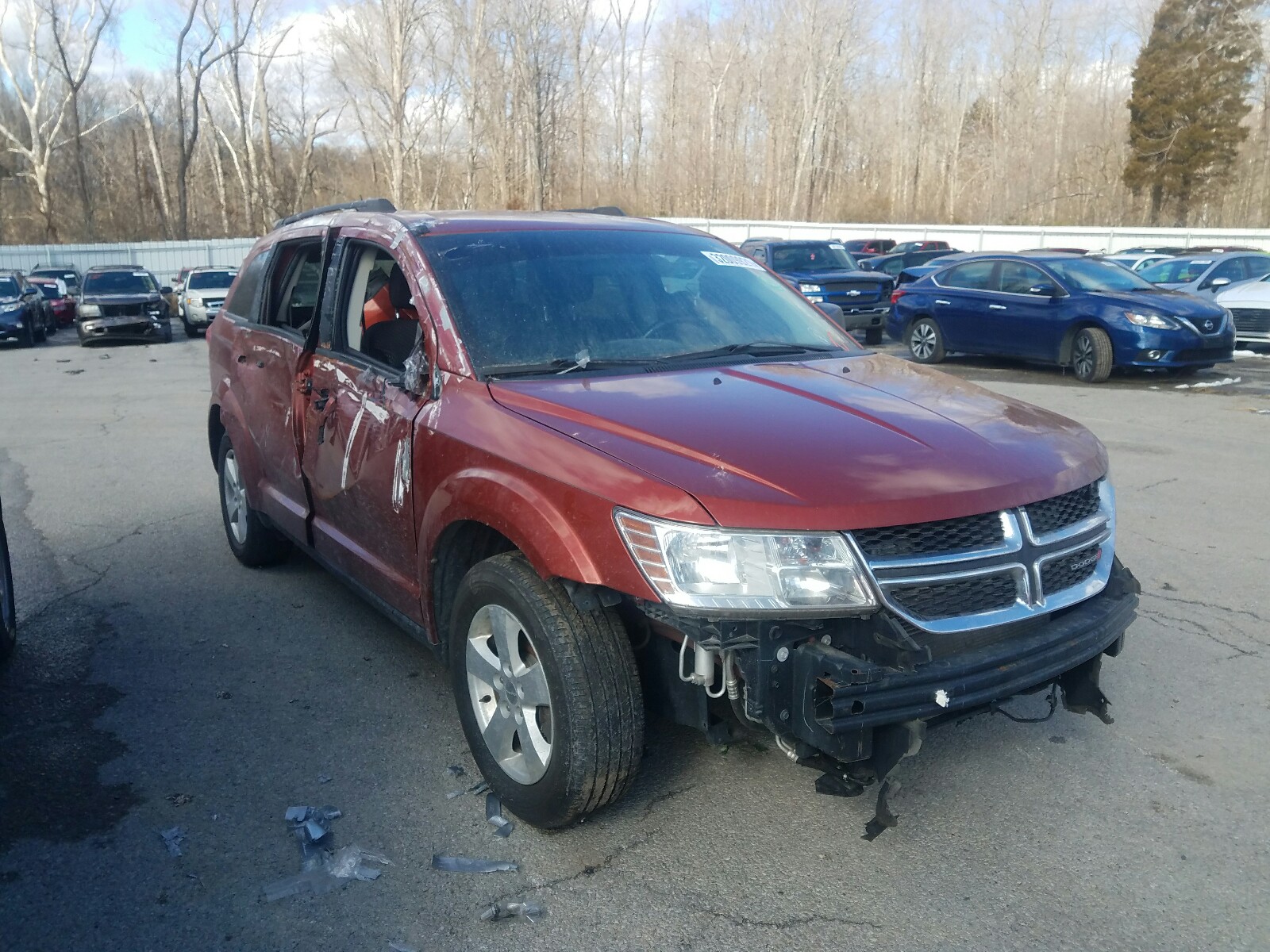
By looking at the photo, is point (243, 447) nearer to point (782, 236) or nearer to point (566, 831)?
point (566, 831)

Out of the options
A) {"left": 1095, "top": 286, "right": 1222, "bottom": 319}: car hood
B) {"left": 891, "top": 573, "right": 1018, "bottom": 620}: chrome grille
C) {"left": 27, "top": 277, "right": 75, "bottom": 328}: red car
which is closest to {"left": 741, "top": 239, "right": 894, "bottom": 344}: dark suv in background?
{"left": 1095, "top": 286, "right": 1222, "bottom": 319}: car hood

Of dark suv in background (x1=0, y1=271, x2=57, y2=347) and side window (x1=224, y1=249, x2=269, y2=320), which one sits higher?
side window (x1=224, y1=249, x2=269, y2=320)

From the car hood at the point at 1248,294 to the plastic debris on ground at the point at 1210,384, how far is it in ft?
10.1

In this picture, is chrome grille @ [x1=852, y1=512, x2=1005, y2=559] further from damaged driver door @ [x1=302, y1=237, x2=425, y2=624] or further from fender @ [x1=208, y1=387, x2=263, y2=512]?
fender @ [x1=208, y1=387, x2=263, y2=512]

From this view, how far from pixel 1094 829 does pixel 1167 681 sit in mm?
1345

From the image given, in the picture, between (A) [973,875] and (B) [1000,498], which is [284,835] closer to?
(A) [973,875]

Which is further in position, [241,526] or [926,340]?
[926,340]

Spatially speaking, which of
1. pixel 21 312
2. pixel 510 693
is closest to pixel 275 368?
pixel 510 693

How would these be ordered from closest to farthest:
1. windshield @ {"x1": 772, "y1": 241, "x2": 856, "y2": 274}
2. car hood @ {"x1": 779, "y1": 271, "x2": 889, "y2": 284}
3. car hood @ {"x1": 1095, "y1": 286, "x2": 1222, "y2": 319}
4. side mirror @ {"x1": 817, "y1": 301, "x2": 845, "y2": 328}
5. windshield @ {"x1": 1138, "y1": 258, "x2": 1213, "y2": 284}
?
side mirror @ {"x1": 817, "y1": 301, "x2": 845, "y2": 328}
car hood @ {"x1": 1095, "y1": 286, "x2": 1222, "y2": 319}
car hood @ {"x1": 779, "y1": 271, "x2": 889, "y2": 284}
windshield @ {"x1": 772, "y1": 241, "x2": 856, "y2": 274}
windshield @ {"x1": 1138, "y1": 258, "x2": 1213, "y2": 284}

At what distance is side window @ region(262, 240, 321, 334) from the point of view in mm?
5184

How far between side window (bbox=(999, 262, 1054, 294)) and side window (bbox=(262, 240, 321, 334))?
1172 centimetres

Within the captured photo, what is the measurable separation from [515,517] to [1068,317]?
12.7 meters

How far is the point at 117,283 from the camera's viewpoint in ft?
80.9

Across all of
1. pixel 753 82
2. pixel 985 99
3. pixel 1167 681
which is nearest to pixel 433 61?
pixel 753 82
